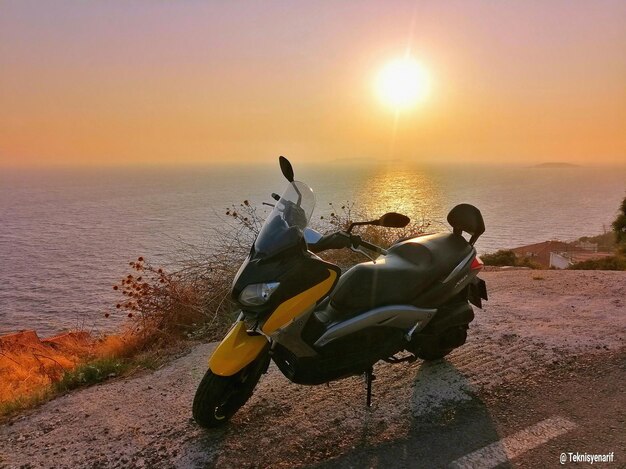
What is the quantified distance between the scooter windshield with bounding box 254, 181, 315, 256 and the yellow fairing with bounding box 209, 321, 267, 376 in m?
0.61

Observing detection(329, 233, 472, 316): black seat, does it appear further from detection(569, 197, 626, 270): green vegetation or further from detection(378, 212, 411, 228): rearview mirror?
detection(569, 197, 626, 270): green vegetation

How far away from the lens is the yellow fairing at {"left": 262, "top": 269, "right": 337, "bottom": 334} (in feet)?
9.61

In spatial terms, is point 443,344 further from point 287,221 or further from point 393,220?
point 287,221

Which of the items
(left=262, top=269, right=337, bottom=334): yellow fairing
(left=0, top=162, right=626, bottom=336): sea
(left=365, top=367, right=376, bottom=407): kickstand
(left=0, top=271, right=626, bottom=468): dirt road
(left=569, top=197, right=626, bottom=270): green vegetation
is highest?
(left=262, top=269, right=337, bottom=334): yellow fairing

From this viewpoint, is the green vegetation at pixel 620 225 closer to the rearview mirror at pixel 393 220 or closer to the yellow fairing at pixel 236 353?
the rearview mirror at pixel 393 220

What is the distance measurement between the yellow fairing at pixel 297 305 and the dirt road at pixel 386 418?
2.97ft

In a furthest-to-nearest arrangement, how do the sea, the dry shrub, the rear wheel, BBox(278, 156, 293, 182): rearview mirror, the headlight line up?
the sea → the dry shrub → the rear wheel → BBox(278, 156, 293, 182): rearview mirror → the headlight

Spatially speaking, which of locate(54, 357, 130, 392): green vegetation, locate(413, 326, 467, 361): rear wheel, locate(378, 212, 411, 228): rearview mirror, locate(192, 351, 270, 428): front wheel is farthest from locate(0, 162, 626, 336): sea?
locate(378, 212, 411, 228): rearview mirror

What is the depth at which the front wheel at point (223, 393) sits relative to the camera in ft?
10.3

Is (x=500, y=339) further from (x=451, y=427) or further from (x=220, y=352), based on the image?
(x=220, y=352)

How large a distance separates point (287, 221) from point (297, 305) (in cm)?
59

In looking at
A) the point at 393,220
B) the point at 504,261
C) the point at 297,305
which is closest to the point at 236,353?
the point at 297,305

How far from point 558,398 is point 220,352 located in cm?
267

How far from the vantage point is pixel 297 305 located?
299cm
